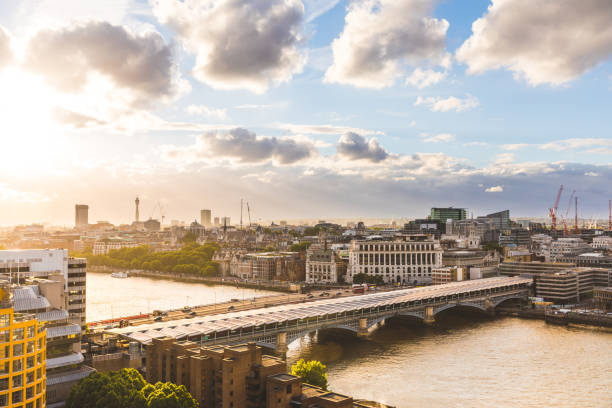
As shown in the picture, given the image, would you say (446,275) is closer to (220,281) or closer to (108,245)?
(220,281)

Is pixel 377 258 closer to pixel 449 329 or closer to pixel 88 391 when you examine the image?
pixel 449 329

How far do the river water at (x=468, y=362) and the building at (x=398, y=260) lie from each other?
20.3 m

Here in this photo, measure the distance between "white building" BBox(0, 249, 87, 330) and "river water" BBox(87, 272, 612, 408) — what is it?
35.5 ft

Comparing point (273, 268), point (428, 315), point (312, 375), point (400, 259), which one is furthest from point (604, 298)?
point (273, 268)

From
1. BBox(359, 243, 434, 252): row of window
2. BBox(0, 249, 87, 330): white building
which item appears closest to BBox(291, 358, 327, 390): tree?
BBox(0, 249, 87, 330): white building

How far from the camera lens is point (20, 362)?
38.5 feet

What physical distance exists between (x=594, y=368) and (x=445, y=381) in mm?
7962

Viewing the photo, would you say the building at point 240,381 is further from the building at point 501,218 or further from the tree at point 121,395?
the building at point 501,218

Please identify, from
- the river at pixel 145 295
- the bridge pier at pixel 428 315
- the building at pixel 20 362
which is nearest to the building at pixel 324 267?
the river at pixel 145 295

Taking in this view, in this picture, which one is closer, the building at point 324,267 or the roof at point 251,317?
the roof at point 251,317

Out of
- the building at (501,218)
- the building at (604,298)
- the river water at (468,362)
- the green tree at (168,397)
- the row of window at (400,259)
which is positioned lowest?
the river water at (468,362)

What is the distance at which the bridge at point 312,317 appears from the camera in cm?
2314

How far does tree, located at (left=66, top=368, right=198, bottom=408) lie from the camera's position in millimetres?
14578

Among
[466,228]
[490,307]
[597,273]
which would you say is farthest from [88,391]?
[466,228]
